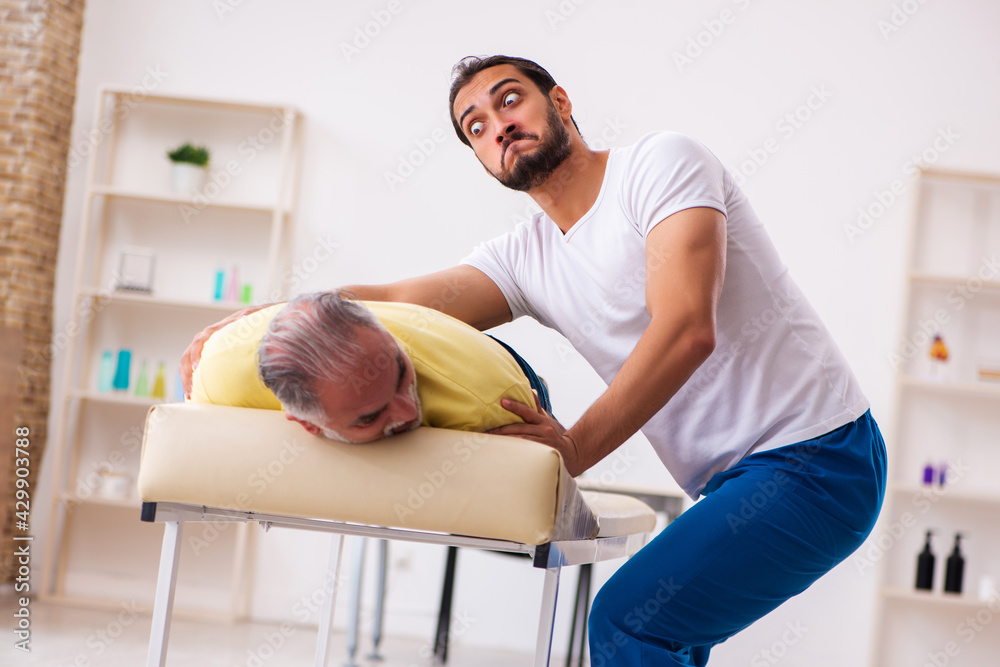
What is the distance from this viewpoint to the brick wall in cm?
340

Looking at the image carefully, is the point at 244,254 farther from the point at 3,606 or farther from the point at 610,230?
the point at 610,230

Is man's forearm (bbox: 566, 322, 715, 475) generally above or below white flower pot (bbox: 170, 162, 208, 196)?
below

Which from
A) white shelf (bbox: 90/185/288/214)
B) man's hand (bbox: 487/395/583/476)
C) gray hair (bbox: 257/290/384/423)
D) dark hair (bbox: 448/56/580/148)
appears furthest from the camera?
white shelf (bbox: 90/185/288/214)

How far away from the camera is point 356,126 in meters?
3.78

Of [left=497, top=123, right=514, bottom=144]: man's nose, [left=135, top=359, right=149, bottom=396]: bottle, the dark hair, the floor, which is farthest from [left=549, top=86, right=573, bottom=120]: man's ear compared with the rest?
[left=135, top=359, right=149, bottom=396]: bottle

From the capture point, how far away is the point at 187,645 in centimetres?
292

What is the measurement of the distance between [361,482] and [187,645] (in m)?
2.38

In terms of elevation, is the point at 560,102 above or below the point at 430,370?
above

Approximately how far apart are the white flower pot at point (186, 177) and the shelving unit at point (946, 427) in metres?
2.95

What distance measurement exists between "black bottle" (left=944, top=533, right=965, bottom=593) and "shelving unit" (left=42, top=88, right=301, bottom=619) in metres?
2.76

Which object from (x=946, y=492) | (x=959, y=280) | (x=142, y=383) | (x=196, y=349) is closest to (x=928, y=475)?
(x=946, y=492)

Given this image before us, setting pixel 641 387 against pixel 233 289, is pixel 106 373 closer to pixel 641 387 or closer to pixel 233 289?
pixel 233 289

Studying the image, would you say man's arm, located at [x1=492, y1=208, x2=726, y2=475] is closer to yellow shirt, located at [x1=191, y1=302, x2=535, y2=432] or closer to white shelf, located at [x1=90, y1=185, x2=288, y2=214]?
yellow shirt, located at [x1=191, y1=302, x2=535, y2=432]

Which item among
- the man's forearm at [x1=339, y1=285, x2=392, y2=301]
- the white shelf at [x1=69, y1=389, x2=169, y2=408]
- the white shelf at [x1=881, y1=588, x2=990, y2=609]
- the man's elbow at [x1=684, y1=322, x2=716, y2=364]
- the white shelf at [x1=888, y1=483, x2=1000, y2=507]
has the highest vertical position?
the man's forearm at [x1=339, y1=285, x2=392, y2=301]
